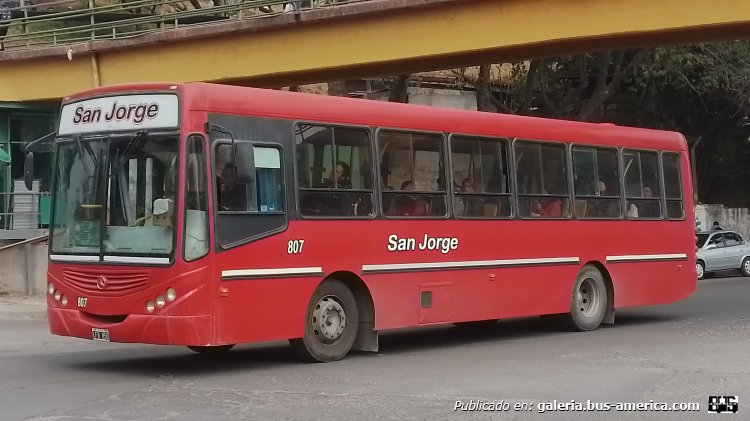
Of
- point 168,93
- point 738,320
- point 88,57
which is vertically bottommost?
point 738,320

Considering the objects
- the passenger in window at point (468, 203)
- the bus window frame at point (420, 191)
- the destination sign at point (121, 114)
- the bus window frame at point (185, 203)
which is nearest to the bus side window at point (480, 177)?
the passenger in window at point (468, 203)

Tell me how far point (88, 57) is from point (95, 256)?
1276 cm

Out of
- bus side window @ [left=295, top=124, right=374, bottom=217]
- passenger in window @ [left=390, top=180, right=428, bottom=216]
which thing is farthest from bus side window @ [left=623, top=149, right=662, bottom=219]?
bus side window @ [left=295, top=124, right=374, bottom=217]

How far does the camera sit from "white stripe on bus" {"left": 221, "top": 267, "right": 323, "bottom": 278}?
34.5 ft

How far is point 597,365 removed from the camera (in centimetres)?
1148

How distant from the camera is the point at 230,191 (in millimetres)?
10625

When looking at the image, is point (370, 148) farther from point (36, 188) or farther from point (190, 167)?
point (36, 188)

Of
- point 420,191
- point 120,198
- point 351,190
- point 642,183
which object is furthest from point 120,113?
point 642,183

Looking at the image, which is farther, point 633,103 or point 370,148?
point 633,103

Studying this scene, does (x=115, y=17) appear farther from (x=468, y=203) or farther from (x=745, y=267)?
(x=745, y=267)

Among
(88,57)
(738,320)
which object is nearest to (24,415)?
(738,320)

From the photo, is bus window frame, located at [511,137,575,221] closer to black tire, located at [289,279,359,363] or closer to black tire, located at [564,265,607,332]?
black tire, located at [564,265,607,332]

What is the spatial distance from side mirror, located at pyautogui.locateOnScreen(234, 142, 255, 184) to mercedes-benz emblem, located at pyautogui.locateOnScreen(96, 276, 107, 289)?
1.76 metres

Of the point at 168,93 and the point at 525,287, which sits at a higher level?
the point at 168,93
